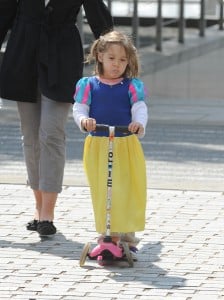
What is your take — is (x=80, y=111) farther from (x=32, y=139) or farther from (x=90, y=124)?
(x=32, y=139)

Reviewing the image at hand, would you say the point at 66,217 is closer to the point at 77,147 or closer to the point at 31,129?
the point at 31,129

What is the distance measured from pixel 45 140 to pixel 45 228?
1.85 ft

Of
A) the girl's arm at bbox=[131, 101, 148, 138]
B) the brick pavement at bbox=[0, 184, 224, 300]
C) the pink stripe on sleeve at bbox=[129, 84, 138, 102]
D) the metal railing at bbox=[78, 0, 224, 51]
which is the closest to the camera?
the brick pavement at bbox=[0, 184, 224, 300]

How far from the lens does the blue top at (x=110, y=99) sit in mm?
7102

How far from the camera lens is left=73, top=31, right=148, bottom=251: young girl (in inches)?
279

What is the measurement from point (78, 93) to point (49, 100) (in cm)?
54

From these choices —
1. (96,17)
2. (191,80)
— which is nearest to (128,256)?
(96,17)

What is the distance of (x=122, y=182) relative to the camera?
709 cm

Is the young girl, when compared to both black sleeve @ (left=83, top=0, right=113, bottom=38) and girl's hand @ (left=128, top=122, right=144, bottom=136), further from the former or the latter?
black sleeve @ (left=83, top=0, right=113, bottom=38)

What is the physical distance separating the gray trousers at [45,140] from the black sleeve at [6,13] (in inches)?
19.5

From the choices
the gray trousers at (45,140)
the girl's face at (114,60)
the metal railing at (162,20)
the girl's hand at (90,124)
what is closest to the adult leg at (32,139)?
the gray trousers at (45,140)

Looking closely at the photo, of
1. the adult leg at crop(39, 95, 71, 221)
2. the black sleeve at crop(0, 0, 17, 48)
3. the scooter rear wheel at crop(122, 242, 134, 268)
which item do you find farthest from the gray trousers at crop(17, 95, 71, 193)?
the scooter rear wheel at crop(122, 242, 134, 268)

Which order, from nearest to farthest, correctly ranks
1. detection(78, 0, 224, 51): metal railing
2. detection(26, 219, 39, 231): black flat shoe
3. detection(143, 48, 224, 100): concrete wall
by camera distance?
detection(26, 219, 39, 231): black flat shoe < detection(143, 48, 224, 100): concrete wall < detection(78, 0, 224, 51): metal railing

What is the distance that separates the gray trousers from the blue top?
1.71ft
